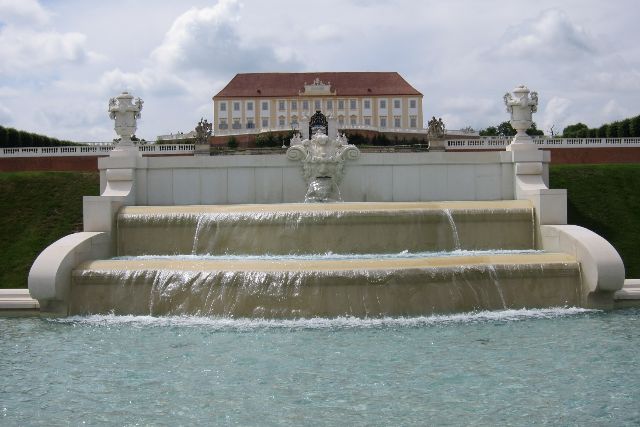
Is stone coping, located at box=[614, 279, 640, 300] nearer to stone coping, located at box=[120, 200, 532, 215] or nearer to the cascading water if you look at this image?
the cascading water

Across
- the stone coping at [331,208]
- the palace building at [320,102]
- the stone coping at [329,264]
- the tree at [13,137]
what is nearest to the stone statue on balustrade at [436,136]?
the stone coping at [331,208]

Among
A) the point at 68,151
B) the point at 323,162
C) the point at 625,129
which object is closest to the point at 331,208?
the point at 323,162

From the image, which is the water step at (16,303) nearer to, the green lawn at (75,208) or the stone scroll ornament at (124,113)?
the green lawn at (75,208)

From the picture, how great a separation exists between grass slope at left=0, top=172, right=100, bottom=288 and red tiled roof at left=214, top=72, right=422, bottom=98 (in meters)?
83.9

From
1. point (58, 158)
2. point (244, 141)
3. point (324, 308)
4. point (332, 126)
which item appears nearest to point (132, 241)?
point (324, 308)

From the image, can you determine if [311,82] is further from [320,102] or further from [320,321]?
[320,321]

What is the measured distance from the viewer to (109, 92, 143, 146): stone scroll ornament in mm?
21234

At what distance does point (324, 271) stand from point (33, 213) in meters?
14.9

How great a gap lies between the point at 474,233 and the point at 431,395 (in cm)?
974

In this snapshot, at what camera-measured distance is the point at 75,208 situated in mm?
25062

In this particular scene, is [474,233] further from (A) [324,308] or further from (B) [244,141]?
(B) [244,141]

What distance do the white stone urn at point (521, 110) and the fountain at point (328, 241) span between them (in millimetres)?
42

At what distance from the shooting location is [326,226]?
1727 cm

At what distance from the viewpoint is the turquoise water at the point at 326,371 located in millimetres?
8008
